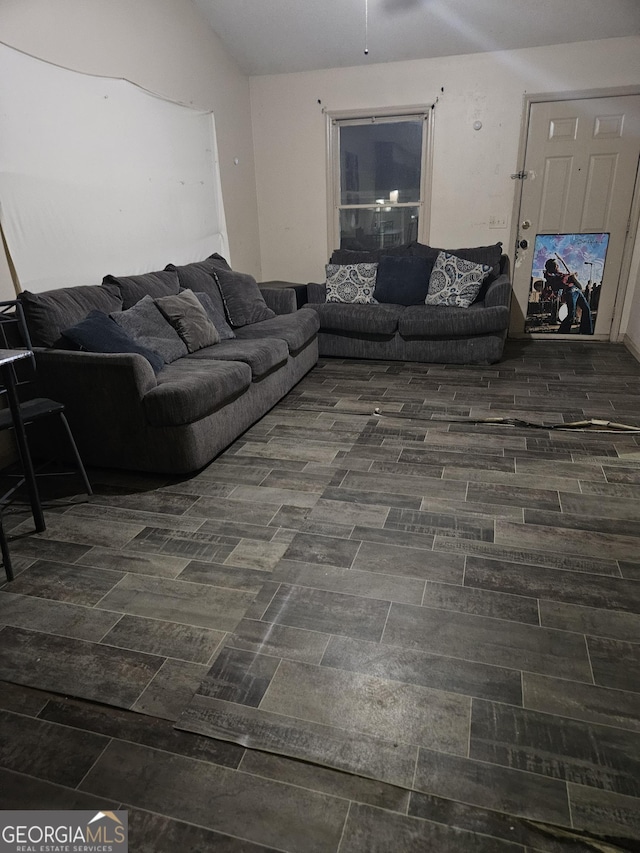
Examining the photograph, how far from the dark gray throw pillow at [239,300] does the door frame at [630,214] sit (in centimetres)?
268

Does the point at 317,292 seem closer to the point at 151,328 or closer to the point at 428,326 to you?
the point at 428,326

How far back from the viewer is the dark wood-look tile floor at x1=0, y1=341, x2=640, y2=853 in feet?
3.86

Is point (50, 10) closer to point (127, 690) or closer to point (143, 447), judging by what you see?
point (143, 447)

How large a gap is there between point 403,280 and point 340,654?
13.0 ft

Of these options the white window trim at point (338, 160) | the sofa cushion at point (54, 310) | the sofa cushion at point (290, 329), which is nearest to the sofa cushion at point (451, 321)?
the sofa cushion at point (290, 329)

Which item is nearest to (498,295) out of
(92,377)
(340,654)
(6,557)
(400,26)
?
(400,26)

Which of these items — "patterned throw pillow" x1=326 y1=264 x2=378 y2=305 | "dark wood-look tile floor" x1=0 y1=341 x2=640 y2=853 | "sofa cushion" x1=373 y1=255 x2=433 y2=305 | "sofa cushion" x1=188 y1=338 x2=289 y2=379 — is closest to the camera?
"dark wood-look tile floor" x1=0 y1=341 x2=640 y2=853

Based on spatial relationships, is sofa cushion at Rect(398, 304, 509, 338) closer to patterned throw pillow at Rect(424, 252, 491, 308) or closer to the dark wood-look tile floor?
patterned throw pillow at Rect(424, 252, 491, 308)

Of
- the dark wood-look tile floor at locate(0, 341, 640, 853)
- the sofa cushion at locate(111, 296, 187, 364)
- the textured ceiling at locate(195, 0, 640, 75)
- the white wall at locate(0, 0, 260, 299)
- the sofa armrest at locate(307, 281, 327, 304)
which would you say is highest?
the textured ceiling at locate(195, 0, 640, 75)

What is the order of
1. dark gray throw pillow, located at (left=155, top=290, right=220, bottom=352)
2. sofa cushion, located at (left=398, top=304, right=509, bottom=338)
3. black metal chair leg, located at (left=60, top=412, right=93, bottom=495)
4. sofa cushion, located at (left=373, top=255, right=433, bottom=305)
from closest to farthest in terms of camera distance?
black metal chair leg, located at (left=60, top=412, right=93, bottom=495), dark gray throw pillow, located at (left=155, top=290, right=220, bottom=352), sofa cushion, located at (left=398, top=304, right=509, bottom=338), sofa cushion, located at (left=373, top=255, right=433, bottom=305)

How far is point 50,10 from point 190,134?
1.52 m

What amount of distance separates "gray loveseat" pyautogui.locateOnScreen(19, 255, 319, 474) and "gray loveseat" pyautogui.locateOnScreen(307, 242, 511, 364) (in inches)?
57.1

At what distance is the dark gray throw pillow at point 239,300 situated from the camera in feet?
13.6

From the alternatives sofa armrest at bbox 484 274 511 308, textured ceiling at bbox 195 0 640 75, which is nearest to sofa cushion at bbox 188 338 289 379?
sofa armrest at bbox 484 274 511 308
